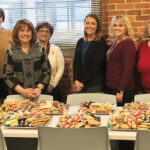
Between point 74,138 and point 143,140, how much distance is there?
455mm

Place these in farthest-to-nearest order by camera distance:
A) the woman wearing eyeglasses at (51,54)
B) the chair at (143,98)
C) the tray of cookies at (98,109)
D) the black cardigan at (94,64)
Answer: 1. the woman wearing eyeglasses at (51,54)
2. the black cardigan at (94,64)
3. the chair at (143,98)
4. the tray of cookies at (98,109)

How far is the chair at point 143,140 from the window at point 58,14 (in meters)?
2.69

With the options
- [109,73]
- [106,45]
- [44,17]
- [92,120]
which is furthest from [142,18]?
[92,120]

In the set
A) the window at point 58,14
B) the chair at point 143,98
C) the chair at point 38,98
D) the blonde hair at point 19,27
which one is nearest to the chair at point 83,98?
the chair at point 38,98

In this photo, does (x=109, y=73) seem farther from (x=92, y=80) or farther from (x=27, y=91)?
(x=27, y=91)

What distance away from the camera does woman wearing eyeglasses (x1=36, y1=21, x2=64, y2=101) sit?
368 centimetres

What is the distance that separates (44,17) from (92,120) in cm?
259

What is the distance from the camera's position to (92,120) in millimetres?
2189

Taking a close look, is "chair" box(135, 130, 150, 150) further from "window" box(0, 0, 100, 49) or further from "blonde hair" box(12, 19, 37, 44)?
"window" box(0, 0, 100, 49)

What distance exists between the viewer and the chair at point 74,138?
1.92 metres

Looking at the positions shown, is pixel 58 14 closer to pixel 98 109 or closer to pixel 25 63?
pixel 25 63

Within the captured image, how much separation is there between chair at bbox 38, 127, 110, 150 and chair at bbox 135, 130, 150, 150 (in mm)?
217

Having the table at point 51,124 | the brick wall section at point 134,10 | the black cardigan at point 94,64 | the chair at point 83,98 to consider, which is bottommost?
the table at point 51,124

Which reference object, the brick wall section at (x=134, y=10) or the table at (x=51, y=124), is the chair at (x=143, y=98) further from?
the brick wall section at (x=134, y=10)
